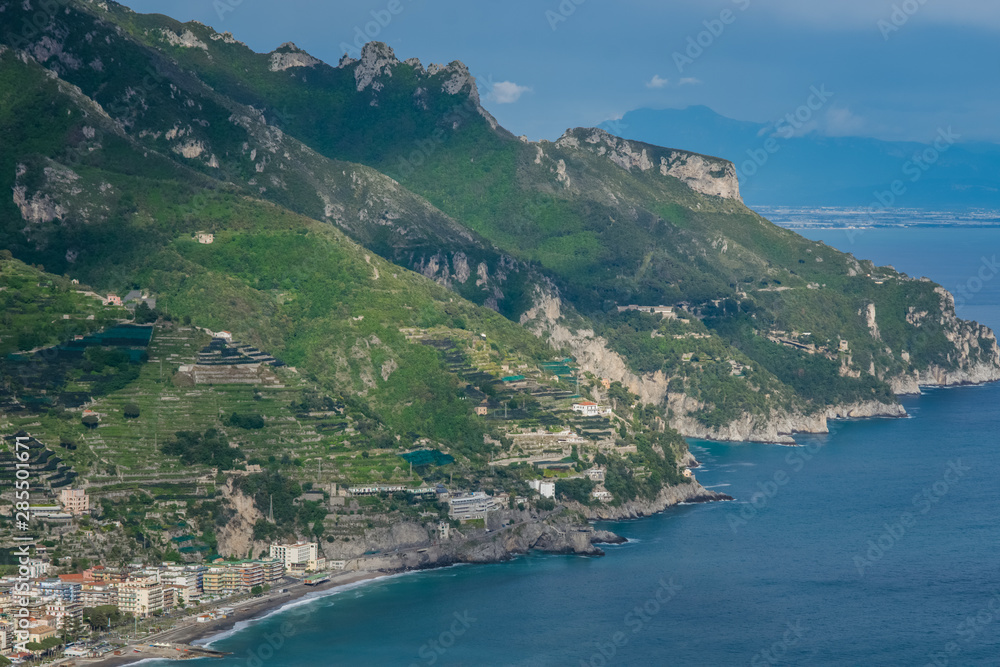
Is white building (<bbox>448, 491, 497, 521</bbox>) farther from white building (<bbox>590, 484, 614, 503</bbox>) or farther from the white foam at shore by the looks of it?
white building (<bbox>590, 484, 614, 503</bbox>)

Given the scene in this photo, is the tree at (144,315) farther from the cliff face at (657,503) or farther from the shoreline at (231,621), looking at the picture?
the cliff face at (657,503)

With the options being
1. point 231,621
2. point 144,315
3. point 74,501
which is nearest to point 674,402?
point 144,315

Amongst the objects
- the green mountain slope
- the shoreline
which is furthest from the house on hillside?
the shoreline

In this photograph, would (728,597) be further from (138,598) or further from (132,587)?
(132,587)

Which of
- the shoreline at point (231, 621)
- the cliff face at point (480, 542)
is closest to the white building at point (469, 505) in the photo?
the cliff face at point (480, 542)

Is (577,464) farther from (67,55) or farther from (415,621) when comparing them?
(67,55)

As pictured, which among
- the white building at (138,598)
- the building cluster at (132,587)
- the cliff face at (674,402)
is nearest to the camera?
the building cluster at (132,587)
